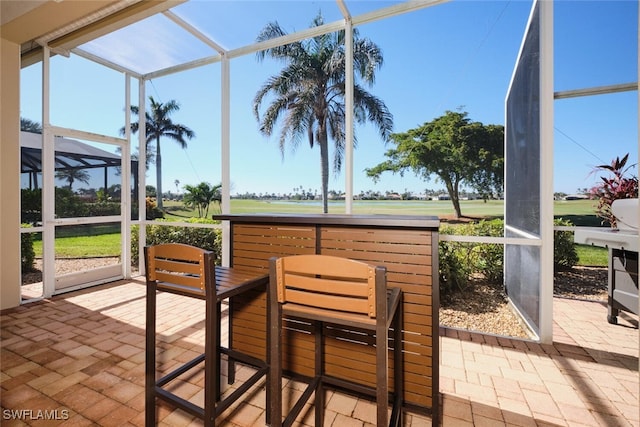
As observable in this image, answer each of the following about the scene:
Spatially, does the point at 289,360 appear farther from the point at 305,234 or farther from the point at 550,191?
the point at 550,191

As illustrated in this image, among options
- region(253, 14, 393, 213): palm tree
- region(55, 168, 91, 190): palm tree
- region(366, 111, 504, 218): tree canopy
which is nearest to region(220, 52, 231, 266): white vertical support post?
region(253, 14, 393, 213): palm tree

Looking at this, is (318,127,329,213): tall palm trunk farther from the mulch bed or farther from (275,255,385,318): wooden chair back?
(275,255,385,318): wooden chair back

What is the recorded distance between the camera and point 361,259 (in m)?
1.86

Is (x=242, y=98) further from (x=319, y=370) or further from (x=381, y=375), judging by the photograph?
(x=381, y=375)

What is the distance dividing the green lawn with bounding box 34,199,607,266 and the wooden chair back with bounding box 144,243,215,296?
1951 millimetres

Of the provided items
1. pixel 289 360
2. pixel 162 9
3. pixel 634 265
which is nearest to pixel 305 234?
pixel 289 360

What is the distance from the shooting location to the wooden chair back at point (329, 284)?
111 centimetres

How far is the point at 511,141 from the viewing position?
10.6 ft

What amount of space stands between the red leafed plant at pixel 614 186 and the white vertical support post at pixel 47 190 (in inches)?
282

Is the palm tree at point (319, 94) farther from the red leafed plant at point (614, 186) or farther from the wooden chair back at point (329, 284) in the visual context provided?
the wooden chair back at point (329, 284)

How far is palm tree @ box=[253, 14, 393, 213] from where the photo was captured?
3.72 metres

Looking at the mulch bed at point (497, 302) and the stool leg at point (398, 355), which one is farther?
the mulch bed at point (497, 302)

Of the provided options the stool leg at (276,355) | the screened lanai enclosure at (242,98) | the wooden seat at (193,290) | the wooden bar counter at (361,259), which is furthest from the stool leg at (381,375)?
the screened lanai enclosure at (242,98)

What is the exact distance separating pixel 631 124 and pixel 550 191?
209cm
